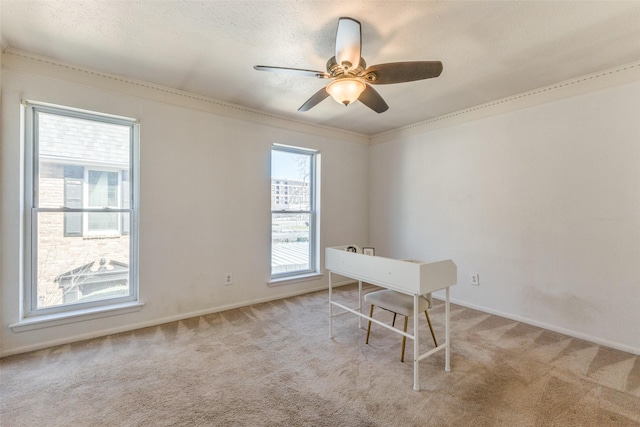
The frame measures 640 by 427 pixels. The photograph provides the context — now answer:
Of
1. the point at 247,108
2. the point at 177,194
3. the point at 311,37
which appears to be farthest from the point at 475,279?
the point at 177,194

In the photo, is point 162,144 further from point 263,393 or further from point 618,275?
point 618,275

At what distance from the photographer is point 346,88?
1979 millimetres

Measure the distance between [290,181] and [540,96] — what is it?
307 cm

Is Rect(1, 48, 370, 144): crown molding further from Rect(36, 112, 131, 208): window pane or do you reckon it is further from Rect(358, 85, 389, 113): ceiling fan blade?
Rect(358, 85, 389, 113): ceiling fan blade

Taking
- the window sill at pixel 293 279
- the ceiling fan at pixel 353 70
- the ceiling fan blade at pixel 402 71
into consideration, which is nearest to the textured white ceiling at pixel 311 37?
the ceiling fan at pixel 353 70

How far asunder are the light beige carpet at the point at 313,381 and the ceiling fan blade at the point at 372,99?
2.11m

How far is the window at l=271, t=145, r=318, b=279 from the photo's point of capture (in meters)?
3.99

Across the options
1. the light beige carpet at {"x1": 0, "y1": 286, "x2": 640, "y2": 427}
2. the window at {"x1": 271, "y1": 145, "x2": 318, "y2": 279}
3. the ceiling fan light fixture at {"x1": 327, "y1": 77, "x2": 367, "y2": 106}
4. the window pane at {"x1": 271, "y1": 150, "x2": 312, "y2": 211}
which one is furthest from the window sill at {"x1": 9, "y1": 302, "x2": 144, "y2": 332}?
the ceiling fan light fixture at {"x1": 327, "y1": 77, "x2": 367, "y2": 106}

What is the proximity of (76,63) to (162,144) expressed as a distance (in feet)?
3.03

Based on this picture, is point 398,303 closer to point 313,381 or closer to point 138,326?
point 313,381

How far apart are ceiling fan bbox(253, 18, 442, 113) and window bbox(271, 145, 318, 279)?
2.04 m

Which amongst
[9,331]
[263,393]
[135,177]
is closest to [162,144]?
[135,177]

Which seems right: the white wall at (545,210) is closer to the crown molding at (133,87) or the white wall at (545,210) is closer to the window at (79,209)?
the crown molding at (133,87)

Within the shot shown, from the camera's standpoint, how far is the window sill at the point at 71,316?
2.41 m
